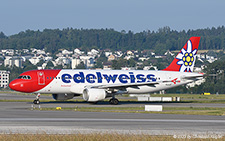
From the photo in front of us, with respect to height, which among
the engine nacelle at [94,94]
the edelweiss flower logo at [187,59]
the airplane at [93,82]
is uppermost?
the edelweiss flower logo at [187,59]

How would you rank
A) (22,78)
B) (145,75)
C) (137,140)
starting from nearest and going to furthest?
1. (137,140)
2. (22,78)
3. (145,75)

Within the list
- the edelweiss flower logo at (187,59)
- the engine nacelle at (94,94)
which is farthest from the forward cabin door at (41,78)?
the edelweiss flower logo at (187,59)

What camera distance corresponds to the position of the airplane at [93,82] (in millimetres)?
59938

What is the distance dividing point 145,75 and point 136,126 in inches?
1296

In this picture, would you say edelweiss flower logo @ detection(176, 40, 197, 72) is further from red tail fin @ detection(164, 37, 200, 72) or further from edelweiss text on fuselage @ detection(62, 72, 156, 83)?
edelweiss text on fuselage @ detection(62, 72, 156, 83)

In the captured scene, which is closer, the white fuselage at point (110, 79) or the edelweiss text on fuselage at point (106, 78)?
the white fuselage at point (110, 79)

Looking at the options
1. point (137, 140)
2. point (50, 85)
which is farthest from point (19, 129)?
point (50, 85)

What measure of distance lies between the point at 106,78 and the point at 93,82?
2.00m

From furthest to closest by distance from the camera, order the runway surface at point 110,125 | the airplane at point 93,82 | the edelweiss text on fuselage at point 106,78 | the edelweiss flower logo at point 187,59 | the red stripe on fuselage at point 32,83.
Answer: the edelweiss flower logo at point 187,59 < the edelweiss text on fuselage at point 106,78 < the airplane at point 93,82 < the red stripe on fuselage at point 32,83 < the runway surface at point 110,125

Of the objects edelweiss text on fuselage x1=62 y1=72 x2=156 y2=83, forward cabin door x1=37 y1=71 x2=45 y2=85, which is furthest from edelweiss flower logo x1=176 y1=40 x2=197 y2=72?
forward cabin door x1=37 y1=71 x2=45 y2=85

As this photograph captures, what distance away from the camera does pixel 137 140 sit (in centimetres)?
2455

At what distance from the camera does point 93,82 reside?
205 feet

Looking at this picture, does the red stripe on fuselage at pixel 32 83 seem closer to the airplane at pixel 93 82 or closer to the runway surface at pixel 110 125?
the airplane at pixel 93 82

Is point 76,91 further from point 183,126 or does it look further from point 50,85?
point 183,126
